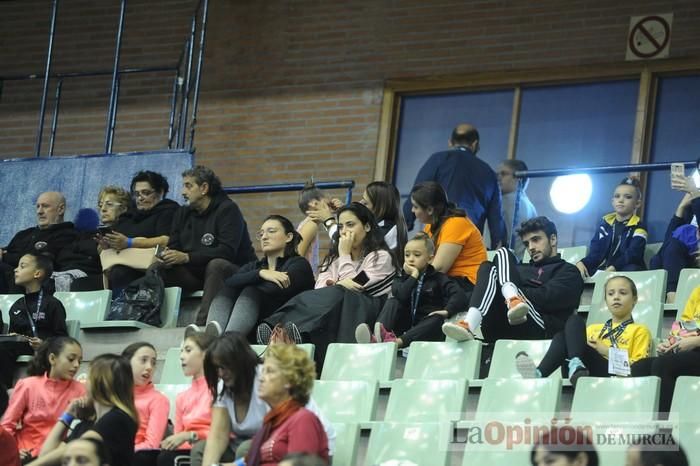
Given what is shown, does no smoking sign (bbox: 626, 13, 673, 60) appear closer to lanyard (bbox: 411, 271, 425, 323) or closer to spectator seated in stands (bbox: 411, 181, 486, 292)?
spectator seated in stands (bbox: 411, 181, 486, 292)

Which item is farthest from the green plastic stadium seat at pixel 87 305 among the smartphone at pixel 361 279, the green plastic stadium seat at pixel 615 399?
the green plastic stadium seat at pixel 615 399

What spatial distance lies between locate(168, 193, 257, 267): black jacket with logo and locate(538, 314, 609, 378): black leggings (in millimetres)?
2492

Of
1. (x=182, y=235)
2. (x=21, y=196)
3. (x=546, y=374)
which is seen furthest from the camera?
(x=21, y=196)

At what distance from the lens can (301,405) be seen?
512 cm

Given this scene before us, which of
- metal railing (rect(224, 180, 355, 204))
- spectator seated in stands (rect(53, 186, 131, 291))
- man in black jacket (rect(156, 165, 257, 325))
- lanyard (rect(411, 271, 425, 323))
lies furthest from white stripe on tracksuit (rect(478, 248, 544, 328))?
spectator seated in stands (rect(53, 186, 131, 291))

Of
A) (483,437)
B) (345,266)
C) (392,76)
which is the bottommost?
(483,437)

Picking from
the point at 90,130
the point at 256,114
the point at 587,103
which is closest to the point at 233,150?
the point at 256,114

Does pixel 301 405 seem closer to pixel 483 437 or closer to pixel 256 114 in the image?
pixel 483 437

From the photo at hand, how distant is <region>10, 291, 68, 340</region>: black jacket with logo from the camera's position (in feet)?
24.7

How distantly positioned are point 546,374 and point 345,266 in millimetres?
1582

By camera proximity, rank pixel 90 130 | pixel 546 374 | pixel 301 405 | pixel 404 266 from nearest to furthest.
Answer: pixel 301 405 < pixel 546 374 < pixel 404 266 < pixel 90 130

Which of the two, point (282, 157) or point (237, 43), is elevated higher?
point (237, 43)

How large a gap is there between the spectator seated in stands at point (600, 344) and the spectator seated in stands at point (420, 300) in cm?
79

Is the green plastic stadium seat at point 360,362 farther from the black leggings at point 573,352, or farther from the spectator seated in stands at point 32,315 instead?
the spectator seated in stands at point 32,315
